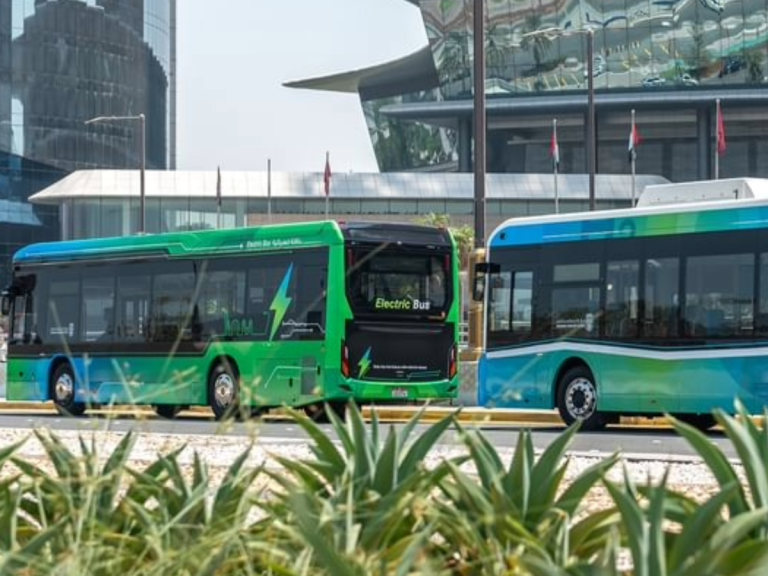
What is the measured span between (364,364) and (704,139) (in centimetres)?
8181

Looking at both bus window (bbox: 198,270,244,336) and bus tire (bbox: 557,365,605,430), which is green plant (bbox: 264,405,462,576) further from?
bus window (bbox: 198,270,244,336)

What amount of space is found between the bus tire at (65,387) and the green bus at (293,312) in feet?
3.60

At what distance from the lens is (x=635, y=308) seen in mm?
21516

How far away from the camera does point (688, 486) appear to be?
1061cm

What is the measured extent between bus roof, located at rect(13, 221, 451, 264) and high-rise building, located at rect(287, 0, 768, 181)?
69635 mm

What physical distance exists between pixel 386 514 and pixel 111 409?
1.00m

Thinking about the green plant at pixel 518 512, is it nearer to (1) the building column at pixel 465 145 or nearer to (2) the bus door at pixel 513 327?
(2) the bus door at pixel 513 327

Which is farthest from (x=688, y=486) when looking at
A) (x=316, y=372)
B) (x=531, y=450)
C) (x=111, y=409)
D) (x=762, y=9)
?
(x=762, y=9)

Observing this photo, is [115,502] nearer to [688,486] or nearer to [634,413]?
[688,486]

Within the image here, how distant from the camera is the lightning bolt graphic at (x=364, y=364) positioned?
24188mm

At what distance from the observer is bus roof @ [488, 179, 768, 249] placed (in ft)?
66.1

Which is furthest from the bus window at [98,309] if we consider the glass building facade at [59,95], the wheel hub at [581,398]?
the glass building facade at [59,95]

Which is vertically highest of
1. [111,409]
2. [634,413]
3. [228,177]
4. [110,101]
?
[110,101]

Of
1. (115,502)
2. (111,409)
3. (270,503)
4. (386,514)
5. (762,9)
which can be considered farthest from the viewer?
(762,9)
